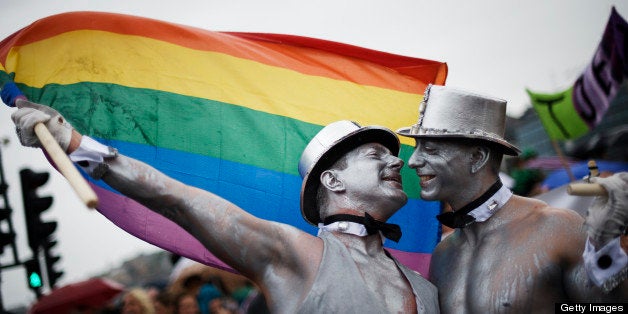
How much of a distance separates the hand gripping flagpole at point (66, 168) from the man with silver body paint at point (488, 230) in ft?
7.63

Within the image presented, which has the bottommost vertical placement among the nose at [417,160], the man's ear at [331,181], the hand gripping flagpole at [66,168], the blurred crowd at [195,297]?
the blurred crowd at [195,297]

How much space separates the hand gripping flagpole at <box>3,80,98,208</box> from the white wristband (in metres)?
0.18

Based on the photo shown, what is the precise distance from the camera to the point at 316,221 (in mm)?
4785

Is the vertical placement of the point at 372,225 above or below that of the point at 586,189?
below

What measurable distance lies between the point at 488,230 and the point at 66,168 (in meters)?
2.65

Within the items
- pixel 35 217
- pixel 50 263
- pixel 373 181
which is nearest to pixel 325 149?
pixel 373 181

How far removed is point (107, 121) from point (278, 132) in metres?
1.29

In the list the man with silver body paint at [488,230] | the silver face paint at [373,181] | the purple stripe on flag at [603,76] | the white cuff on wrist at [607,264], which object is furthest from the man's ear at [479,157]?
the purple stripe on flag at [603,76]

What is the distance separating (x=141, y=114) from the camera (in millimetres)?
5000

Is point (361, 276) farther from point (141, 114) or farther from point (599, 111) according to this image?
point (599, 111)

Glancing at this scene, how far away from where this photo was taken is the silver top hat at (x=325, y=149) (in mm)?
4602

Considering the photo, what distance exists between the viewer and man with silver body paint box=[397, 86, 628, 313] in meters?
4.05

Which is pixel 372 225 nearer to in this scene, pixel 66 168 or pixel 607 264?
pixel 607 264

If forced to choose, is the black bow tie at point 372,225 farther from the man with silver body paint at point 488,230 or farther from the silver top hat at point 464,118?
the silver top hat at point 464,118
